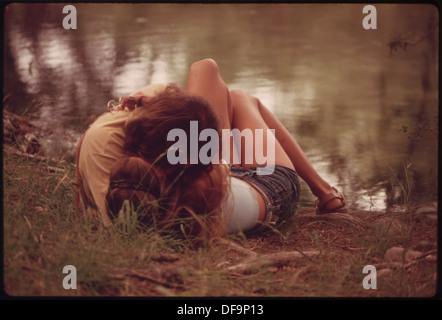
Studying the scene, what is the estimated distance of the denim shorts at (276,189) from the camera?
2.07 m

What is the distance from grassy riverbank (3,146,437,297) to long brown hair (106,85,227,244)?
0.09 metres

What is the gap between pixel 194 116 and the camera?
1700 mm

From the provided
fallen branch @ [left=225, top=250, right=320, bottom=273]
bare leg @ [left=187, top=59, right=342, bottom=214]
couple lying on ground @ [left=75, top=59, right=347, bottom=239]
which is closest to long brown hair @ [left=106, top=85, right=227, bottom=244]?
couple lying on ground @ [left=75, top=59, right=347, bottom=239]

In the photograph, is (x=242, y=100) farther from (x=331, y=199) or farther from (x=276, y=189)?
(x=331, y=199)

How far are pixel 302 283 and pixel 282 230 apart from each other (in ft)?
1.77

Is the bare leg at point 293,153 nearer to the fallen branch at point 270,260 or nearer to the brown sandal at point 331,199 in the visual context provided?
the brown sandal at point 331,199

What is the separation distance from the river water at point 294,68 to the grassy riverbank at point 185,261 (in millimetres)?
285

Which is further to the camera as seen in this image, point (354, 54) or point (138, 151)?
point (354, 54)

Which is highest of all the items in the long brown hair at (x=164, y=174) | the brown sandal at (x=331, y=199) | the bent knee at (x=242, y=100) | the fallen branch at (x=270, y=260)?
the bent knee at (x=242, y=100)

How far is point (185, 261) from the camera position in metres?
1.67

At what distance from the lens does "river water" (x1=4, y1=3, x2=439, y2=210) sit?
1.79 m

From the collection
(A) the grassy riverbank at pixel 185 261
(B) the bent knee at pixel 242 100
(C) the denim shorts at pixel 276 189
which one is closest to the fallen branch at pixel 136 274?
(A) the grassy riverbank at pixel 185 261
